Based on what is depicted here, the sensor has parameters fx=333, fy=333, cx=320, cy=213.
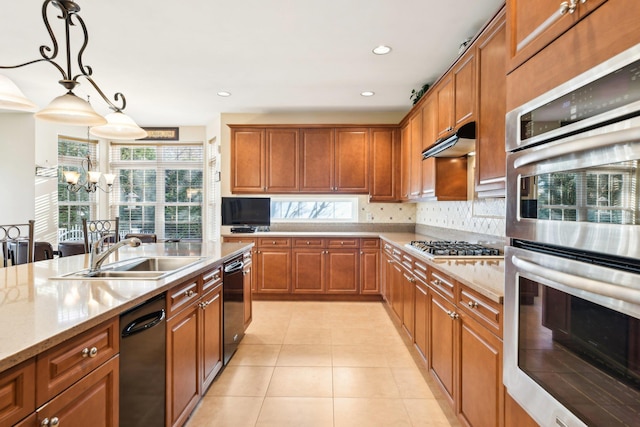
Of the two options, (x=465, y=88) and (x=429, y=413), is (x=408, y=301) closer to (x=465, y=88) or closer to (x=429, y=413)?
(x=429, y=413)

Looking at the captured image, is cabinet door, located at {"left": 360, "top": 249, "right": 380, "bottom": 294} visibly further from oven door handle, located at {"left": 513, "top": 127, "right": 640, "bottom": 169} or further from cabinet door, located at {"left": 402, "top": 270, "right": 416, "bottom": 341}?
oven door handle, located at {"left": 513, "top": 127, "right": 640, "bottom": 169}

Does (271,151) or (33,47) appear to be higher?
(33,47)

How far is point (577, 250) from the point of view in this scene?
91 cm

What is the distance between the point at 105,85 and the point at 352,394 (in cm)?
428

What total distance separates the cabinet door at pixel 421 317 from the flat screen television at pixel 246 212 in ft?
9.46

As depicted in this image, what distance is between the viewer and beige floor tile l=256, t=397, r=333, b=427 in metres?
2.00

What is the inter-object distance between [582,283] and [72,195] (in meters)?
6.89

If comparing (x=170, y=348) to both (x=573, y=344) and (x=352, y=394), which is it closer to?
(x=352, y=394)

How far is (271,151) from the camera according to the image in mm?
4812

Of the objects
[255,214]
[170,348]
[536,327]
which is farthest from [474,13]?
[255,214]

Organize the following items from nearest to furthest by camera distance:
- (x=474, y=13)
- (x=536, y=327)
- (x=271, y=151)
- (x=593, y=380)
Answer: (x=593, y=380) → (x=536, y=327) → (x=474, y=13) → (x=271, y=151)

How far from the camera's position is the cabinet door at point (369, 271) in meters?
4.57

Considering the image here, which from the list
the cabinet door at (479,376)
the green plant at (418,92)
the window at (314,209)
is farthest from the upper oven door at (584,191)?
the window at (314,209)

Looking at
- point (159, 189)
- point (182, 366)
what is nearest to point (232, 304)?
point (182, 366)
